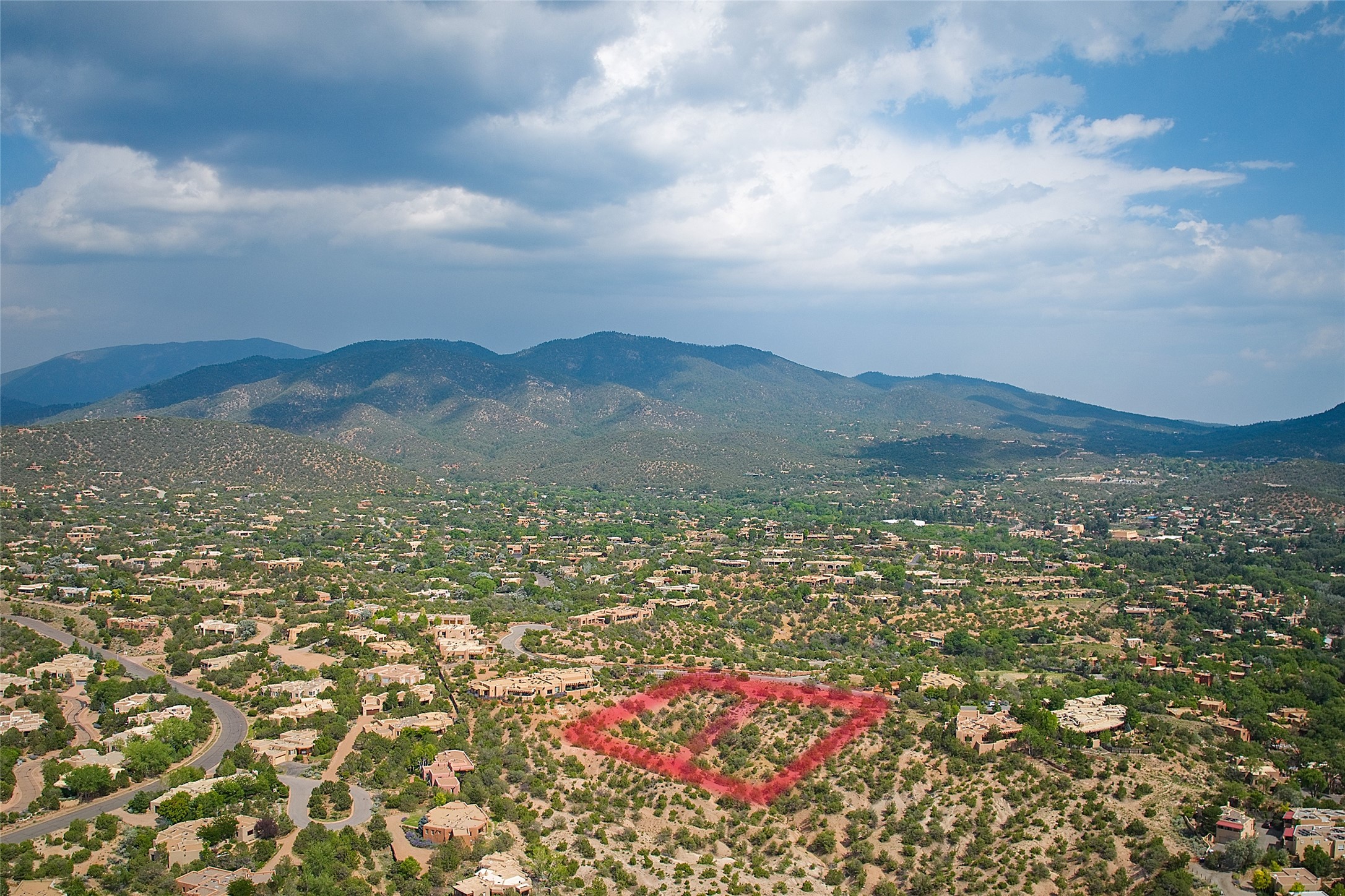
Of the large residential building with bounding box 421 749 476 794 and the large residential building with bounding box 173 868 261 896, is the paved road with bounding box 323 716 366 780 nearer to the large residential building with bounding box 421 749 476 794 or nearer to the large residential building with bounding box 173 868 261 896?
the large residential building with bounding box 421 749 476 794

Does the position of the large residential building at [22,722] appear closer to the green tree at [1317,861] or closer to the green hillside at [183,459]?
the green tree at [1317,861]

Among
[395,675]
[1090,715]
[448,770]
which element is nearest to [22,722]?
[395,675]

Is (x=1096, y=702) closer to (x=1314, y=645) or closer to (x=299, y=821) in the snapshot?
(x=1314, y=645)

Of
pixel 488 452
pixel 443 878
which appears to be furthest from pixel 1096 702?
pixel 488 452

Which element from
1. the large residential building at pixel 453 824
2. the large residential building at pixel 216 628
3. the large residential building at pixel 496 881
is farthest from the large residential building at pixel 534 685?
the large residential building at pixel 216 628

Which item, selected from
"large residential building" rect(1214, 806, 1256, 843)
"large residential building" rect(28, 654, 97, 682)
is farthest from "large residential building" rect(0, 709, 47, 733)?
"large residential building" rect(1214, 806, 1256, 843)

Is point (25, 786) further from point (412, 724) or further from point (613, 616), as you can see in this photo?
point (613, 616)
